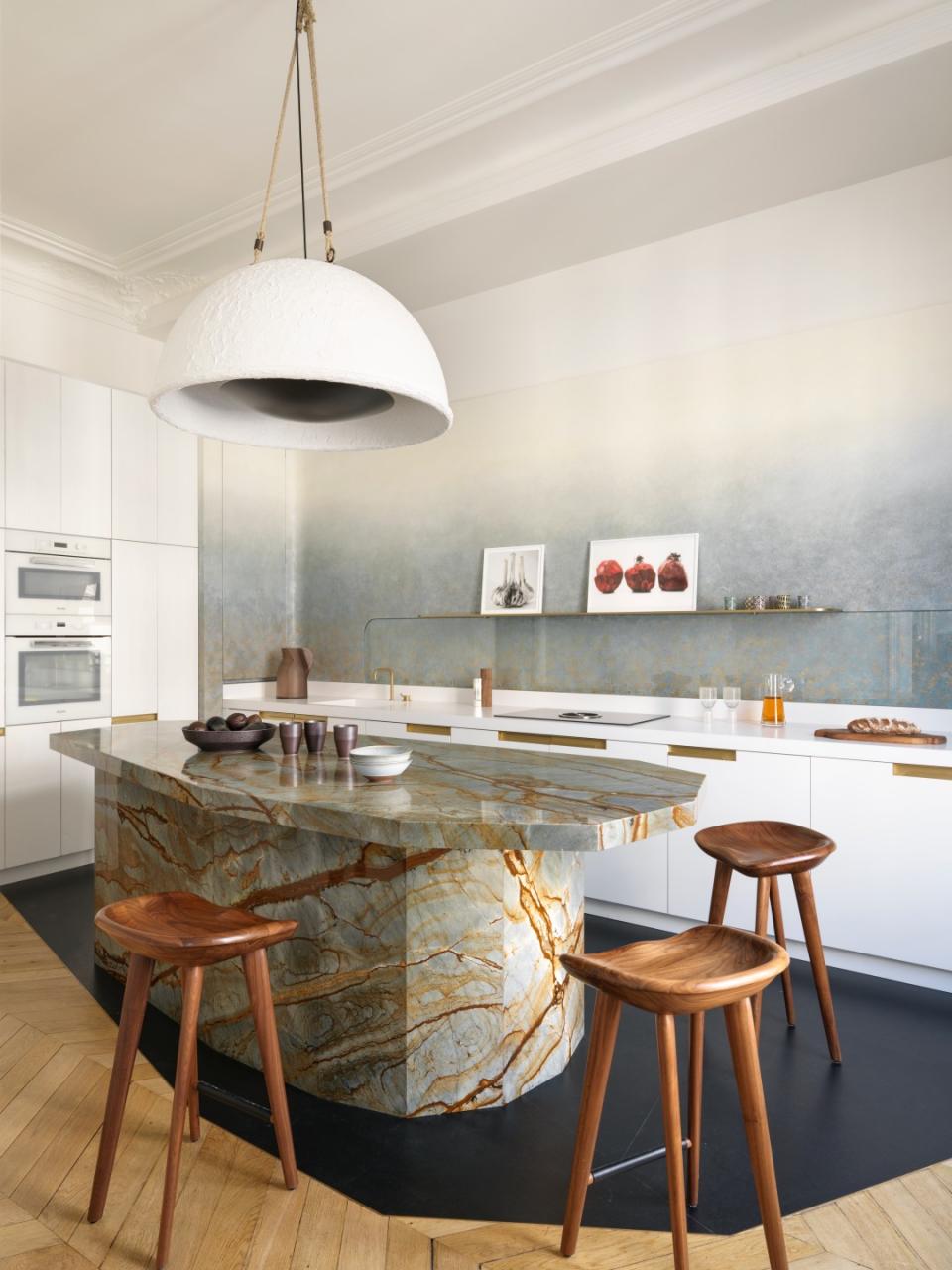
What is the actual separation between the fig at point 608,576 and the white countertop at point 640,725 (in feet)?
1.86

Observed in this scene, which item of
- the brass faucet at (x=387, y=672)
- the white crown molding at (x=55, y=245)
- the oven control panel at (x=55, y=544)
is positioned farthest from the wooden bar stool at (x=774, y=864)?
the white crown molding at (x=55, y=245)

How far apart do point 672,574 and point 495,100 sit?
2202mm

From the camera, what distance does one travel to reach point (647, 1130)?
2262mm

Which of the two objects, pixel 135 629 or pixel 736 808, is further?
pixel 135 629

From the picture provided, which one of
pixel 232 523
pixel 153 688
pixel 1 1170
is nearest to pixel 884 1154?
pixel 1 1170

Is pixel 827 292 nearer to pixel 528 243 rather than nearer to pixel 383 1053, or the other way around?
pixel 528 243

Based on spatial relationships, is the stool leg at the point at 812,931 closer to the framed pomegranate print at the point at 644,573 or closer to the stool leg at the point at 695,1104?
the stool leg at the point at 695,1104

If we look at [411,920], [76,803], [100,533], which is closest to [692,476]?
[411,920]

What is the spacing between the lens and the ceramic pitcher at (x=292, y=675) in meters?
5.57

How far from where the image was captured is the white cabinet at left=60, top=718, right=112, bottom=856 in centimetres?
461

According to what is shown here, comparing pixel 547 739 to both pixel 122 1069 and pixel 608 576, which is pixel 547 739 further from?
pixel 122 1069

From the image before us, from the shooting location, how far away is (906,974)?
3.21 metres

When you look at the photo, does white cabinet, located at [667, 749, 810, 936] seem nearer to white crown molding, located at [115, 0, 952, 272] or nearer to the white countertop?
the white countertop

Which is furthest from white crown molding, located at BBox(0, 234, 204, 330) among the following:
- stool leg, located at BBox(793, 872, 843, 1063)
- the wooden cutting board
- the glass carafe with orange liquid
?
stool leg, located at BBox(793, 872, 843, 1063)
